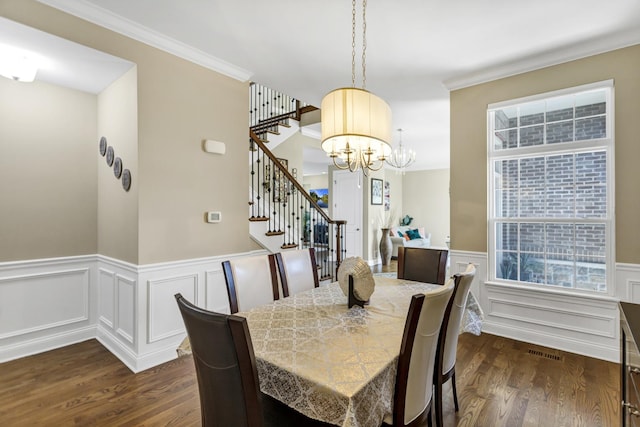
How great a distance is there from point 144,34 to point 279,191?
2366 mm

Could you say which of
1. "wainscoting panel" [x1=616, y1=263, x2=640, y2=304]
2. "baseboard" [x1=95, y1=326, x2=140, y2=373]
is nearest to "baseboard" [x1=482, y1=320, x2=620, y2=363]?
"wainscoting panel" [x1=616, y1=263, x2=640, y2=304]

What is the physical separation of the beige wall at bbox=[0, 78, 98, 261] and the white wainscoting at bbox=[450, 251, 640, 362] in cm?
400

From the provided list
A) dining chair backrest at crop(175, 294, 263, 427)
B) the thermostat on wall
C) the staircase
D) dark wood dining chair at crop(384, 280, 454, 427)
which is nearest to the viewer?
dining chair backrest at crop(175, 294, 263, 427)

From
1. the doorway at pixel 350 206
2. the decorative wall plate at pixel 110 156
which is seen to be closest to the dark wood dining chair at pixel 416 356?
the decorative wall plate at pixel 110 156

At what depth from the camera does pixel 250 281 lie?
2.12 m

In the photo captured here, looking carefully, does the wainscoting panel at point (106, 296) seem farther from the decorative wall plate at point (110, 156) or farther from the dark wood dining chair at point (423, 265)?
the dark wood dining chair at point (423, 265)

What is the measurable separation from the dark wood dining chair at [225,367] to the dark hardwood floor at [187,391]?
3.49ft

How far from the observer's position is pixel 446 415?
1.96 metres

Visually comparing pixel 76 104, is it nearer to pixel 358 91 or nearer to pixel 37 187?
pixel 37 187

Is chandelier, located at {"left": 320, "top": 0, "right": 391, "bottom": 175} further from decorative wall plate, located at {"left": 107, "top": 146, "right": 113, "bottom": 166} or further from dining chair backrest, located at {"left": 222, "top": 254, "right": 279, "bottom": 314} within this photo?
decorative wall plate, located at {"left": 107, "top": 146, "right": 113, "bottom": 166}

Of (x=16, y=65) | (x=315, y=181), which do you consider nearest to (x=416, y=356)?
(x=16, y=65)

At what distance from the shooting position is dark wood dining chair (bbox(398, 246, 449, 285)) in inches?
105

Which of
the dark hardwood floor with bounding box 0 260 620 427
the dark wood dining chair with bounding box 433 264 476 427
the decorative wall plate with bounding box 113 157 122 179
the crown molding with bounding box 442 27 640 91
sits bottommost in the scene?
the dark hardwood floor with bounding box 0 260 620 427

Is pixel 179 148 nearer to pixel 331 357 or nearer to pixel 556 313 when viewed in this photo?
pixel 331 357
